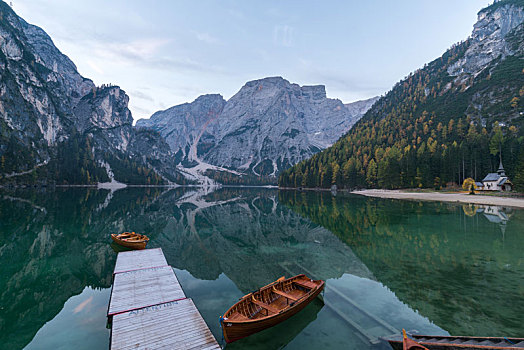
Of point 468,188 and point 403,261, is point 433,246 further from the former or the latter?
point 468,188

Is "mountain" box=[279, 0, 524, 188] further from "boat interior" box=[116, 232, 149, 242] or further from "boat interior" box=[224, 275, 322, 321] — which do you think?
"boat interior" box=[116, 232, 149, 242]

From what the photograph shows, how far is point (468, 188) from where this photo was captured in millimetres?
93938

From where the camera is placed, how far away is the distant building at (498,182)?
8662cm

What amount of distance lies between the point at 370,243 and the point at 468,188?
3566 inches

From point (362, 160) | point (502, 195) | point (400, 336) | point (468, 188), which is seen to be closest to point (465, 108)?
point (362, 160)

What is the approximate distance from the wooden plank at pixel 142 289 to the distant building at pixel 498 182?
112956 millimetres

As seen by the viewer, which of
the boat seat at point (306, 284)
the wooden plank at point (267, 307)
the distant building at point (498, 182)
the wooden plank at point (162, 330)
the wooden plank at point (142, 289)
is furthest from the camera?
the distant building at point (498, 182)

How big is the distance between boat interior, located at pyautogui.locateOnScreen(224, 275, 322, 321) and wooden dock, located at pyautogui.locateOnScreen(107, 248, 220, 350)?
1.86m

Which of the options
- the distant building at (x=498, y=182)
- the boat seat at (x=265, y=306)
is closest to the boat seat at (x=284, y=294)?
the boat seat at (x=265, y=306)

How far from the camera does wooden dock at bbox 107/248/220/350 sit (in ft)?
34.7

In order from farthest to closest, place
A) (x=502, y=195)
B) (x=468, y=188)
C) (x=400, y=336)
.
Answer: (x=468, y=188) → (x=502, y=195) → (x=400, y=336)

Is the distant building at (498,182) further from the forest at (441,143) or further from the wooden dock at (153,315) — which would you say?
the wooden dock at (153,315)

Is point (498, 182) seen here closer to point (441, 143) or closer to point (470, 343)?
point (441, 143)

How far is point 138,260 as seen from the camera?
23.5 meters
